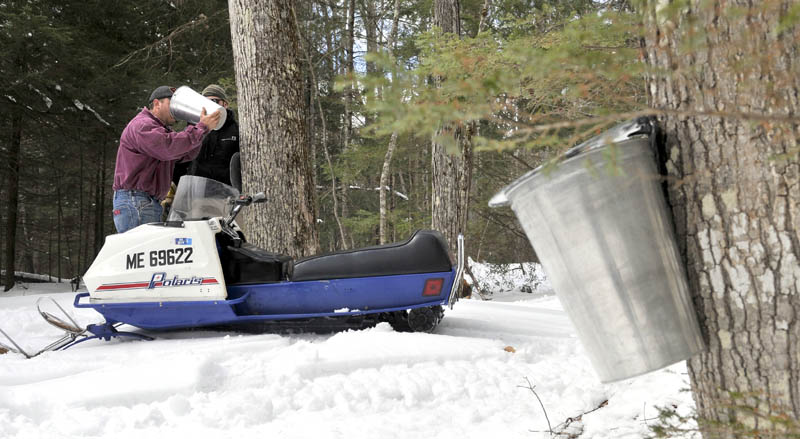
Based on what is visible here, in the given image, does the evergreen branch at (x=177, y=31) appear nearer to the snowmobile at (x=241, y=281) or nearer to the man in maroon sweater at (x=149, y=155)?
the man in maroon sweater at (x=149, y=155)

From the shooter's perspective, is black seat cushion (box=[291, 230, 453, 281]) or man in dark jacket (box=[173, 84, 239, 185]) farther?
man in dark jacket (box=[173, 84, 239, 185])

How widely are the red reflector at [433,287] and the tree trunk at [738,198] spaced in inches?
83.4

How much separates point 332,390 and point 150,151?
93.2 inches

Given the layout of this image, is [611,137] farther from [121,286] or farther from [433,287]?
[121,286]

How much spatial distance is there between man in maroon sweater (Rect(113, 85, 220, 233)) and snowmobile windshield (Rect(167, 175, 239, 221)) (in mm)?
254

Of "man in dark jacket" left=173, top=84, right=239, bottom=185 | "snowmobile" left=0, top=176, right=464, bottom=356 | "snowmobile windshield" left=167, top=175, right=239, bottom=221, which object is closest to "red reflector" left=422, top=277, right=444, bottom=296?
"snowmobile" left=0, top=176, right=464, bottom=356

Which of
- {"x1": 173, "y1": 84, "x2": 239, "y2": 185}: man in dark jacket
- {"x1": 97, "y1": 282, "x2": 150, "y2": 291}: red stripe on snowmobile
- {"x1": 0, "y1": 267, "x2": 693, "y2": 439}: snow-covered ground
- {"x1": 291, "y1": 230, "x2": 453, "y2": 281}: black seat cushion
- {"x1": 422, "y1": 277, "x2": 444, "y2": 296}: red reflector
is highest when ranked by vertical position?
{"x1": 173, "y1": 84, "x2": 239, "y2": 185}: man in dark jacket

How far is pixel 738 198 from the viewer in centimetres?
123

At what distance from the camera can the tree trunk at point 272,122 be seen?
434 cm

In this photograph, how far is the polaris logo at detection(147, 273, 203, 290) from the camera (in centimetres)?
356

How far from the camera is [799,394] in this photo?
1.18 meters

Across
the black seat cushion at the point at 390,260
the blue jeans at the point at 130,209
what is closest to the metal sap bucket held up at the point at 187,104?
the blue jeans at the point at 130,209

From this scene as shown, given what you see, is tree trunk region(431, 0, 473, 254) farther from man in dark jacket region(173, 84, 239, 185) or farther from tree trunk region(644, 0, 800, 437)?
tree trunk region(644, 0, 800, 437)

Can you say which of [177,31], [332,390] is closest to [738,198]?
[332,390]
